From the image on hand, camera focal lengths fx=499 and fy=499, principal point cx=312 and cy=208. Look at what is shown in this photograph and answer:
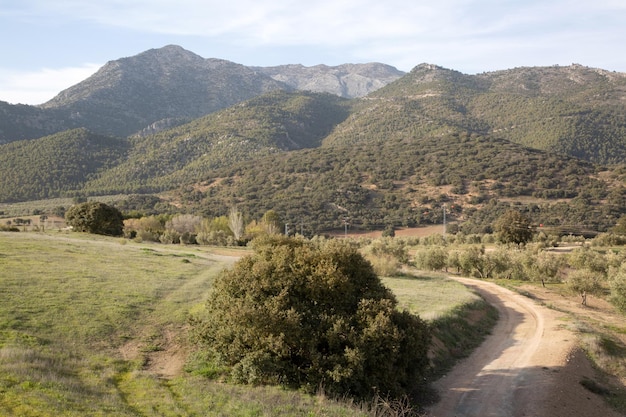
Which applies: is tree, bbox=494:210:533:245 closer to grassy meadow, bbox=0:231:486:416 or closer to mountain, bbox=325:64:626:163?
grassy meadow, bbox=0:231:486:416

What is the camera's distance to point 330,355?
14.4m

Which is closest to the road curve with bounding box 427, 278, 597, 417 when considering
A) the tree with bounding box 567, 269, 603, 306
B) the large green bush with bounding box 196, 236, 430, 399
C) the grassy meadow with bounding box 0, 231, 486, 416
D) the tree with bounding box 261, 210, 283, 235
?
the large green bush with bounding box 196, 236, 430, 399

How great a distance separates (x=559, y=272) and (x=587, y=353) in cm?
2641

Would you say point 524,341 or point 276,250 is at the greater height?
point 276,250

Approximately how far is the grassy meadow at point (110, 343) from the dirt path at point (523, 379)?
11.7 ft

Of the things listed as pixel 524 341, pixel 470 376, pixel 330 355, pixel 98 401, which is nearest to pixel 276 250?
pixel 330 355

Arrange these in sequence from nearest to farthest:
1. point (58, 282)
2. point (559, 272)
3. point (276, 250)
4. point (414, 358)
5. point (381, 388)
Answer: point (381, 388), point (414, 358), point (276, 250), point (58, 282), point (559, 272)

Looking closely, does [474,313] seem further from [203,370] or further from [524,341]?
[203,370]

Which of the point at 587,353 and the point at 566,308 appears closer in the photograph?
the point at 587,353

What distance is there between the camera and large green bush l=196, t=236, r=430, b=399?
14203 millimetres

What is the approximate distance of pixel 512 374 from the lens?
63.1 ft

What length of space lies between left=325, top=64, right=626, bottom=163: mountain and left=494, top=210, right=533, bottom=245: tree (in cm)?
7697

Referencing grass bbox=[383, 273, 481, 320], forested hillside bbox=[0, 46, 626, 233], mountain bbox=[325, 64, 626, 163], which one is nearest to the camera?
grass bbox=[383, 273, 481, 320]

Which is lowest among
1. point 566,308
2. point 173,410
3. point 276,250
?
point 566,308
